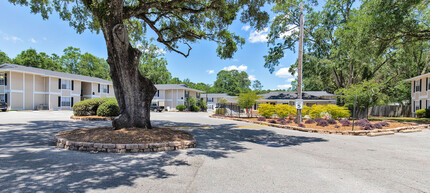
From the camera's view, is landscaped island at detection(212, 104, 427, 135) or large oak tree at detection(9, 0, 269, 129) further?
landscaped island at detection(212, 104, 427, 135)

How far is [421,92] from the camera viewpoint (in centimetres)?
2569

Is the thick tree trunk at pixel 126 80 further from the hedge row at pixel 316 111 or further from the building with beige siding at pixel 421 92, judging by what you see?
the building with beige siding at pixel 421 92

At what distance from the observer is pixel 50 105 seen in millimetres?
29453

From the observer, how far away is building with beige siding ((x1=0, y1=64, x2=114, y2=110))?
25791mm

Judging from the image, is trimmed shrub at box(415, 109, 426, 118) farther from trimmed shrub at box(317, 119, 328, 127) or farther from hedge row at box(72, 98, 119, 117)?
hedge row at box(72, 98, 119, 117)


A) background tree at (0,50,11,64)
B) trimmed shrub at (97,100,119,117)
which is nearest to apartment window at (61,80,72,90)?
background tree at (0,50,11,64)

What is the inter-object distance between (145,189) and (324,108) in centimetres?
1469

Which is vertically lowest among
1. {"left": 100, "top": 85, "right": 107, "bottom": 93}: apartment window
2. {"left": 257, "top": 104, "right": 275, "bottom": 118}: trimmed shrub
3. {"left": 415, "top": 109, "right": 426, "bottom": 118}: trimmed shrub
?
{"left": 415, "top": 109, "right": 426, "bottom": 118}: trimmed shrub

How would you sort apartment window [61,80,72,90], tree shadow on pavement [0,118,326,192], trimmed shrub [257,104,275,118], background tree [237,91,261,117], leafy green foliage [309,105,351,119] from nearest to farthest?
tree shadow on pavement [0,118,326,192]
leafy green foliage [309,105,351,119]
trimmed shrub [257,104,275,118]
background tree [237,91,261,117]
apartment window [61,80,72,90]

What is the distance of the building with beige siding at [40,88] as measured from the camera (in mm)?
25791

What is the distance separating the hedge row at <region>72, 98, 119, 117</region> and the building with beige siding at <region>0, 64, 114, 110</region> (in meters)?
14.5

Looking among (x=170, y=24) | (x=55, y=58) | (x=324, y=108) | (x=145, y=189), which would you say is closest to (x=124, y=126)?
(x=145, y=189)

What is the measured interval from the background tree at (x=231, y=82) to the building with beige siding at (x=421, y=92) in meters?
51.4

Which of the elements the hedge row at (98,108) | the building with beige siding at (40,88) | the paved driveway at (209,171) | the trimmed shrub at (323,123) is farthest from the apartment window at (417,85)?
the building with beige siding at (40,88)
